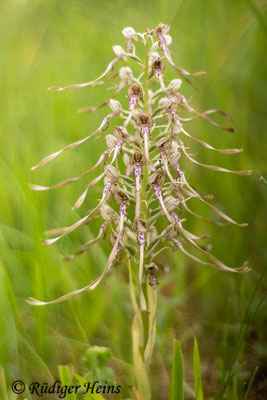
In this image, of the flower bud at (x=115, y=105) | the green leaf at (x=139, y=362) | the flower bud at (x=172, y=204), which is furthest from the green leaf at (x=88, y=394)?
the flower bud at (x=115, y=105)

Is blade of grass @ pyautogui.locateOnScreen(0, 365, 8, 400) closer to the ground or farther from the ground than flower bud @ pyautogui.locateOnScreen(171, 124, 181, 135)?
closer to the ground

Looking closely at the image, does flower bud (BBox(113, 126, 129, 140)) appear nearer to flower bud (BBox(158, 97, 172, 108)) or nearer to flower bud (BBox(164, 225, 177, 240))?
flower bud (BBox(158, 97, 172, 108))

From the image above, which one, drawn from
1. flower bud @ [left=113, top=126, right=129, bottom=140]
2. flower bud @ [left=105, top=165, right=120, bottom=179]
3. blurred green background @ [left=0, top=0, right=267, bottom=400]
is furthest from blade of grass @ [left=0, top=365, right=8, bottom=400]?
flower bud @ [left=113, top=126, right=129, bottom=140]

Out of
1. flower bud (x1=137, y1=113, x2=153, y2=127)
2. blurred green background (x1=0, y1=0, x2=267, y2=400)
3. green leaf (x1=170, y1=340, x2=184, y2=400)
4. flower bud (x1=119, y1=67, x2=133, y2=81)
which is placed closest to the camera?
green leaf (x1=170, y1=340, x2=184, y2=400)

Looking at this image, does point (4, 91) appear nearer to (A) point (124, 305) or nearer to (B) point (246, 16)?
(B) point (246, 16)

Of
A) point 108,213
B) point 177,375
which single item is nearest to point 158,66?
point 108,213

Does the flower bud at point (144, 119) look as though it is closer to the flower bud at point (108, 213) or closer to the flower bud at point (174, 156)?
the flower bud at point (174, 156)

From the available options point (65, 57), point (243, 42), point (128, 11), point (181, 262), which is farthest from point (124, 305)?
point (65, 57)

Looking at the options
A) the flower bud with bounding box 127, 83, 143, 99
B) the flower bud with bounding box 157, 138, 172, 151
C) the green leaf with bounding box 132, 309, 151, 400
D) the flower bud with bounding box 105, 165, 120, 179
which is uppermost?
the flower bud with bounding box 127, 83, 143, 99

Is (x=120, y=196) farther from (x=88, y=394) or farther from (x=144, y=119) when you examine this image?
(x=88, y=394)

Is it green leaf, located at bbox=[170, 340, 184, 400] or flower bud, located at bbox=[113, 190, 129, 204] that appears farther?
flower bud, located at bbox=[113, 190, 129, 204]
